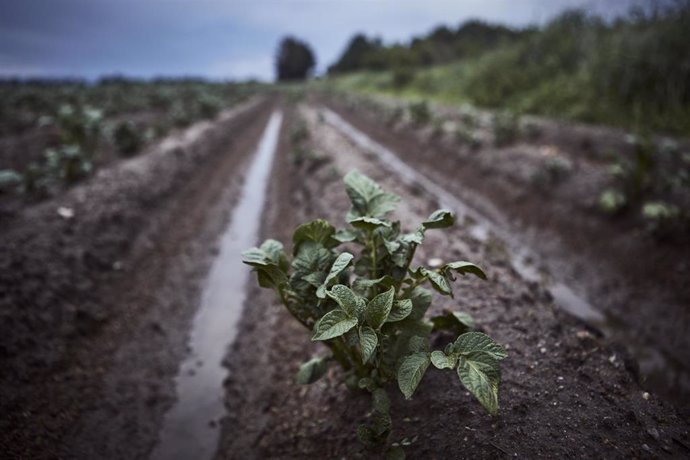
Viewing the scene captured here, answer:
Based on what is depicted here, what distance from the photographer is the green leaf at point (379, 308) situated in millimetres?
1664

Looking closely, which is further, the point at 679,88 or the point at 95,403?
the point at 679,88

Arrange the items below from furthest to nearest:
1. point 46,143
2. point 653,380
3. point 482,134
Result: point 46,143 < point 482,134 < point 653,380

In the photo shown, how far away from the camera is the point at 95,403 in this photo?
283cm

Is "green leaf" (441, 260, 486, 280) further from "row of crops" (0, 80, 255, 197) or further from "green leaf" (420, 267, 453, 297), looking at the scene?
"row of crops" (0, 80, 255, 197)

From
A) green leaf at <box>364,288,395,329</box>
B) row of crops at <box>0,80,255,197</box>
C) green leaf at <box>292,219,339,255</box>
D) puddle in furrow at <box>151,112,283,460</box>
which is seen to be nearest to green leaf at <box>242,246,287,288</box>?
green leaf at <box>292,219,339,255</box>

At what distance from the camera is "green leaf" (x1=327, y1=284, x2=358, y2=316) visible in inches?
65.2

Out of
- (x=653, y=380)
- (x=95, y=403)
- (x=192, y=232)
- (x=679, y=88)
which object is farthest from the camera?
(x=679, y=88)

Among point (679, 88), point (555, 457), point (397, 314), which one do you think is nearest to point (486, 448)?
point (555, 457)

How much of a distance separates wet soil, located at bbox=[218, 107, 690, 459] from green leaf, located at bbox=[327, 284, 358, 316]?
0.91 meters

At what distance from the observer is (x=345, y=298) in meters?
1.67

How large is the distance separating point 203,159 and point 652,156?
9.24m

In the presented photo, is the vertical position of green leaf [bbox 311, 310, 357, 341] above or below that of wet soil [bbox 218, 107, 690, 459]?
above

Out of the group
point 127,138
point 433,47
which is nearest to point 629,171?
point 127,138

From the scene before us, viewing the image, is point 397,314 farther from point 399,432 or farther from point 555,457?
point 555,457
